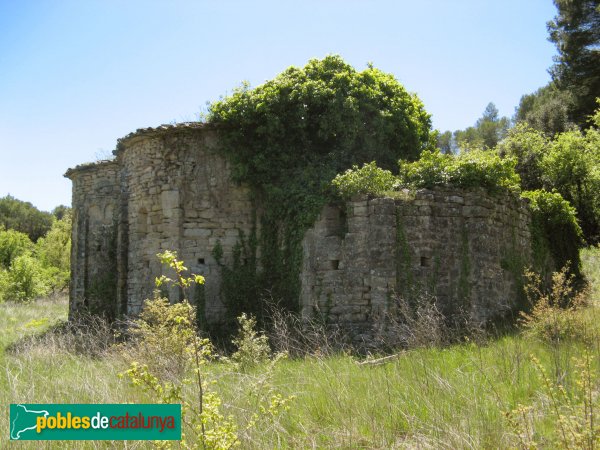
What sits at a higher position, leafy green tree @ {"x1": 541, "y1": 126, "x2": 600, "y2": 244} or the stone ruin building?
leafy green tree @ {"x1": 541, "y1": 126, "x2": 600, "y2": 244}

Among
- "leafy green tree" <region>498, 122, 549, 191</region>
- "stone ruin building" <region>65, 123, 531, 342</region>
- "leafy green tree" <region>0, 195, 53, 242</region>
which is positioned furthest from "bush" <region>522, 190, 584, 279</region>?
"leafy green tree" <region>0, 195, 53, 242</region>

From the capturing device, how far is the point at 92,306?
14.9 metres

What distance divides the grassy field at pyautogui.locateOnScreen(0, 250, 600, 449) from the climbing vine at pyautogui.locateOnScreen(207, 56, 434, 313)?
3962 mm

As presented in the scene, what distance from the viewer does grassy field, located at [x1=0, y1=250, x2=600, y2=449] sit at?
4.27 meters

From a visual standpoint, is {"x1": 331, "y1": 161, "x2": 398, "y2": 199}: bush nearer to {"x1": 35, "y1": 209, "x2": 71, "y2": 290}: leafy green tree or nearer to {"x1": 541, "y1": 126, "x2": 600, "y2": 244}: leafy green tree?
{"x1": 541, "y1": 126, "x2": 600, "y2": 244}: leafy green tree

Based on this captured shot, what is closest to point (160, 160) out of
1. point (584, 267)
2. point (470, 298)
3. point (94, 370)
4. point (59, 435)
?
point (94, 370)

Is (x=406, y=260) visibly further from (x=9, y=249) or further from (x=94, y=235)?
(x=9, y=249)

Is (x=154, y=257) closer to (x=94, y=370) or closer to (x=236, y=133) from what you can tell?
(x=236, y=133)

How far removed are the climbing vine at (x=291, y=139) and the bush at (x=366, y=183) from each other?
35.1 inches

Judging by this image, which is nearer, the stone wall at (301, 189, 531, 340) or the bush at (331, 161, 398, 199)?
the stone wall at (301, 189, 531, 340)

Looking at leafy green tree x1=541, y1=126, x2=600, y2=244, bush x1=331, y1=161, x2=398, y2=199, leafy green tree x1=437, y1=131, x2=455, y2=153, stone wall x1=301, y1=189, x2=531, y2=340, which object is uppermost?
leafy green tree x1=437, y1=131, x2=455, y2=153

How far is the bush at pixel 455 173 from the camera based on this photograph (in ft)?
33.9

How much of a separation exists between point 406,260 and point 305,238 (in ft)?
7.12

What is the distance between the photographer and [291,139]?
12227 millimetres
